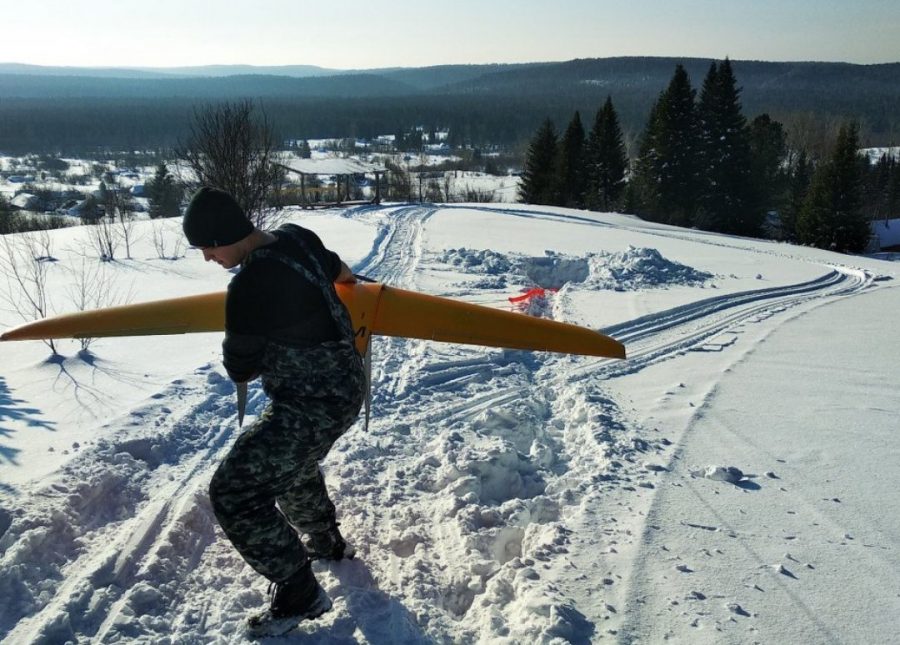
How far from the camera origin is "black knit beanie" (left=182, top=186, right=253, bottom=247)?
8.62 feet

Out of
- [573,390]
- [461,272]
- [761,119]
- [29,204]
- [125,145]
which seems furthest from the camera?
[125,145]

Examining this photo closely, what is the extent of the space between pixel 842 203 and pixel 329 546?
37595mm

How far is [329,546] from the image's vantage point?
3609mm

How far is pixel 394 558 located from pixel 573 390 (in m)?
3.06

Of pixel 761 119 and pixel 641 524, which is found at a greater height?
pixel 761 119

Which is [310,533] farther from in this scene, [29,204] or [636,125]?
[636,125]

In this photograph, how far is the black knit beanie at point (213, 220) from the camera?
2627 mm

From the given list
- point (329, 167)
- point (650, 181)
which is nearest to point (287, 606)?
point (329, 167)

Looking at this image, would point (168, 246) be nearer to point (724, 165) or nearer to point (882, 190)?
point (724, 165)

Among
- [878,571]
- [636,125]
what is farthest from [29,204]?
[636,125]

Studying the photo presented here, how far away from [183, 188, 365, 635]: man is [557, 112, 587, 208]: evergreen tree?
42668 mm

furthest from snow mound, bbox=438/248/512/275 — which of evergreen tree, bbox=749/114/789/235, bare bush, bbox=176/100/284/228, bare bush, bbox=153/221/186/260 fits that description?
evergreen tree, bbox=749/114/789/235

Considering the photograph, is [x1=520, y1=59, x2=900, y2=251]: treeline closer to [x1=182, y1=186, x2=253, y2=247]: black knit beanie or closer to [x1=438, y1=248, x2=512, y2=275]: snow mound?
[x1=438, y1=248, x2=512, y2=275]: snow mound

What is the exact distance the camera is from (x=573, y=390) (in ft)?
20.4
